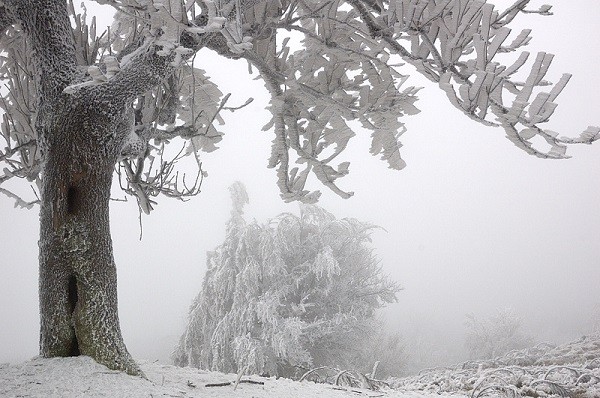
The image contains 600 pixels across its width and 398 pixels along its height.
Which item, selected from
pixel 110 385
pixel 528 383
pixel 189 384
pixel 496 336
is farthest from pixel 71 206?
pixel 496 336

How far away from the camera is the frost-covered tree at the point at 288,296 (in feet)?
21.4

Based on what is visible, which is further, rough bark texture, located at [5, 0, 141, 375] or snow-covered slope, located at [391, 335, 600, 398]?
snow-covered slope, located at [391, 335, 600, 398]

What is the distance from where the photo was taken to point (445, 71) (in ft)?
3.53

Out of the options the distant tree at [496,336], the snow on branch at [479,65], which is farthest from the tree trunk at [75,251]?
the distant tree at [496,336]

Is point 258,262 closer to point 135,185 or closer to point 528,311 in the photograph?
point 135,185

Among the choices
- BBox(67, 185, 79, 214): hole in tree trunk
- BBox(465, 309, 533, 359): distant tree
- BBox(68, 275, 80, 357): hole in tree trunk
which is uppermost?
BBox(67, 185, 79, 214): hole in tree trunk

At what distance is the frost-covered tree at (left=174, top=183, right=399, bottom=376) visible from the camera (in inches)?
257

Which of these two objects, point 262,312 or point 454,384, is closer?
point 454,384

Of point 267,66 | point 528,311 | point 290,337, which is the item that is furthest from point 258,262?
point 528,311

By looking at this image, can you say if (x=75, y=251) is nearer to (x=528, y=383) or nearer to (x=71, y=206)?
(x=71, y=206)

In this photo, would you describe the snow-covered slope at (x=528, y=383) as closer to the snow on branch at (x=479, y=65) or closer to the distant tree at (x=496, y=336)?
the snow on branch at (x=479, y=65)

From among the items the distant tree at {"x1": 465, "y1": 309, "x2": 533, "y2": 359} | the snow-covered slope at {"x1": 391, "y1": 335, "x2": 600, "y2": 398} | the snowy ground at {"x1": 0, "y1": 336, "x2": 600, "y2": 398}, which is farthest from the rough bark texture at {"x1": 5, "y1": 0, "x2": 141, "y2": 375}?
the distant tree at {"x1": 465, "y1": 309, "x2": 533, "y2": 359}

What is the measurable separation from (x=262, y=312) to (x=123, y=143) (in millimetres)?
5101

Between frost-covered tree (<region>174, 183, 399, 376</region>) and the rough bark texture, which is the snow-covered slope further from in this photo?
frost-covered tree (<region>174, 183, 399, 376</region>)
